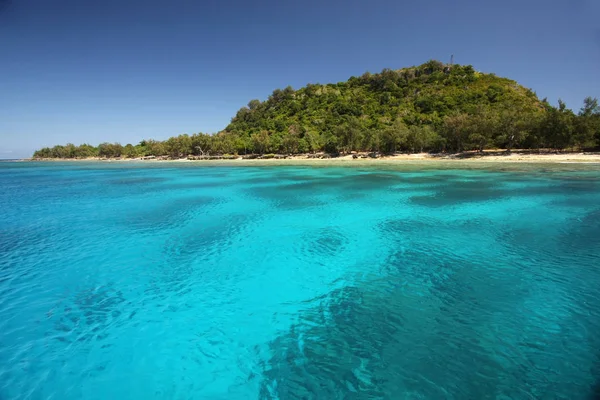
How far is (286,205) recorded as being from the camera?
81.4 ft

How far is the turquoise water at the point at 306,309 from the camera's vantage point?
609cm

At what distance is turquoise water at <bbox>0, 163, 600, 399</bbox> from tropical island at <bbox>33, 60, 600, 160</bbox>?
5374 centimetres

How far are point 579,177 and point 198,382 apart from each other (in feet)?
160

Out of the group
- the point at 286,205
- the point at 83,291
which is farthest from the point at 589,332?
the point at 286,205

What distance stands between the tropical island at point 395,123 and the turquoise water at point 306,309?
5374cm

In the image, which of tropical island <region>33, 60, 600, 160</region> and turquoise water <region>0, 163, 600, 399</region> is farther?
tropical island <region>33, 60, 600, 160</region>

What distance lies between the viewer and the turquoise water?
6.09 m

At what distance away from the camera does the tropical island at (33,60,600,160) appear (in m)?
60.3

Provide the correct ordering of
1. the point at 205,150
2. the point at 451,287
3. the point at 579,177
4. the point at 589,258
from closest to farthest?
the point at 451,287, the point at 589,258, the point at 579,177, the point at 205,150

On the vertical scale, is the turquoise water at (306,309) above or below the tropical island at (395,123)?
below

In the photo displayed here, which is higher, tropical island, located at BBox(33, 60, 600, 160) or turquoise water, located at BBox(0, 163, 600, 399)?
tropical island, located at BBox(33, 60, 600, 160)

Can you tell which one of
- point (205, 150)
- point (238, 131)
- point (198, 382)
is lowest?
point (198, 382)

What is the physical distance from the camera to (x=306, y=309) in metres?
8.98

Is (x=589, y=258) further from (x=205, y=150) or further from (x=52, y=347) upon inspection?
(x=205, y=150)
